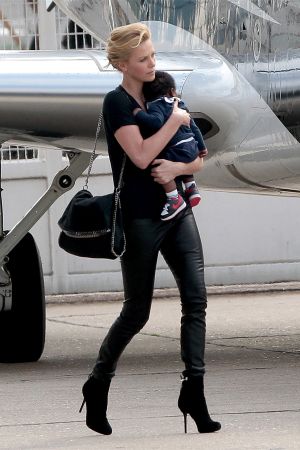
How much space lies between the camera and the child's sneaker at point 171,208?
5691mm

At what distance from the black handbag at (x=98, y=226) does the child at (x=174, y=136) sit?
0.19 meters

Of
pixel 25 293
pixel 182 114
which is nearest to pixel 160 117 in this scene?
pixel 182 114

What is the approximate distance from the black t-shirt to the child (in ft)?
0.12

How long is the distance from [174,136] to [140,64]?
12.6 inches

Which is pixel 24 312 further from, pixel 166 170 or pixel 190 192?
pixel 166 170

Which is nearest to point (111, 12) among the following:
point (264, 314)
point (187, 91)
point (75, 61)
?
point (75, 61)

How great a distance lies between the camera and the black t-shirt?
18.8 feet

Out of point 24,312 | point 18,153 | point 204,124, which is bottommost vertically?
point 18,153

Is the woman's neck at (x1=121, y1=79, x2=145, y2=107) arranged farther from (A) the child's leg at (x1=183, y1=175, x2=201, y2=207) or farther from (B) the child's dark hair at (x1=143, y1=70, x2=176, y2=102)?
(A) the child's leg at (x1=183, y1=175, x2=201, y2=207)

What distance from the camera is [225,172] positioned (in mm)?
8281

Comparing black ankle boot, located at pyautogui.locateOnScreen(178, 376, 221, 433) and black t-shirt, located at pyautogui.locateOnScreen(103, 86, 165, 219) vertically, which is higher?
black t-shirt, located at pyautogui.locateOnScreen(103, 86, 165, 219)

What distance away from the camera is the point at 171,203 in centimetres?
570

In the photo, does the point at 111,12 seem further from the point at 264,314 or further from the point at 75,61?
the point at 264,314

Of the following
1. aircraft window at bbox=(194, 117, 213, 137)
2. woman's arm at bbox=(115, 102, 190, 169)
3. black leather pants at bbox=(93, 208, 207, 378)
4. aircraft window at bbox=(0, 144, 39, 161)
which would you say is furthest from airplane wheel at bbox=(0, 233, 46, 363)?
aircraft window at bbox=(0, 144, 39, 161)
